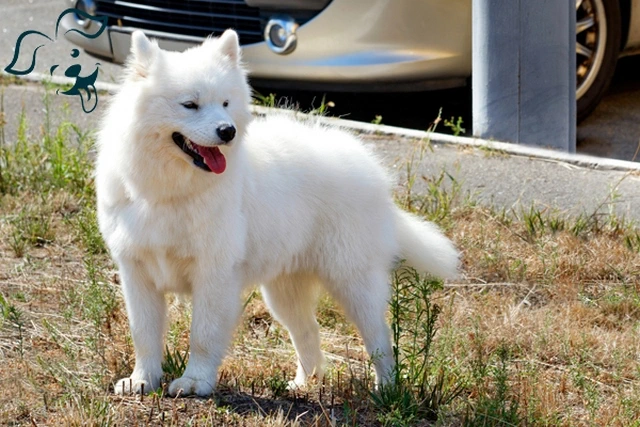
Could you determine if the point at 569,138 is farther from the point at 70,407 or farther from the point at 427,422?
the point at 70,407

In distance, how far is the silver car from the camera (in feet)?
20.3

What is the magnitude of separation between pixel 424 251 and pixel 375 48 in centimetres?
214

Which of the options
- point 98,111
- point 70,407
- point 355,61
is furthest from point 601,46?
point 70,407

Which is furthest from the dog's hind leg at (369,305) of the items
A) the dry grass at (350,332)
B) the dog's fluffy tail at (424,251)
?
the dog's fluffy tail at (424,251)

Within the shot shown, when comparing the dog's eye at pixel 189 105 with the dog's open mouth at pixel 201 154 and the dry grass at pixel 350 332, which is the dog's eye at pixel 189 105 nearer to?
the dog's open mouth at pixel 201 154

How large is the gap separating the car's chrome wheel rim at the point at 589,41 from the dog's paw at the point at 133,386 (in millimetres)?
3788

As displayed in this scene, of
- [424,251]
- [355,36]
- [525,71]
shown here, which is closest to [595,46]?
[525,71]

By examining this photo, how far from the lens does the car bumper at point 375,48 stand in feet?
20.2

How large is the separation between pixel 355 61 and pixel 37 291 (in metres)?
2.41

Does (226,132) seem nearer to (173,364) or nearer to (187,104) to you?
(187,104)

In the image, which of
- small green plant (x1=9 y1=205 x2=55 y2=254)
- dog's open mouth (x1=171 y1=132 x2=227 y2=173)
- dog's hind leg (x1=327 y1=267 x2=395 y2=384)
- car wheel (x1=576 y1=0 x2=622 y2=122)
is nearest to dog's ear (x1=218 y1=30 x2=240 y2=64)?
dog's open mouth (x1=171 y1=132 x2=227 y2=173)

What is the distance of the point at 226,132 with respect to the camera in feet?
11.4

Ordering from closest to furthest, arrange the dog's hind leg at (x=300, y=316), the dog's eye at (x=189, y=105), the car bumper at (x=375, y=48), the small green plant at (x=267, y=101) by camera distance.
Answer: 1. the dog's eye at (x=189, y=105)
2. the dog's hind leg at (x=300, y=316)
3. the small green plant at (x=267, y=101)
4. the car bumper at (x=375, y=48)

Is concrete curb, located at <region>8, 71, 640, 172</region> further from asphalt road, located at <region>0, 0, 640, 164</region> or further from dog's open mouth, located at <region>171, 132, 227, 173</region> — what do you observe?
dog's open mouth, located at <region>171, 132, 227, 173</region>
